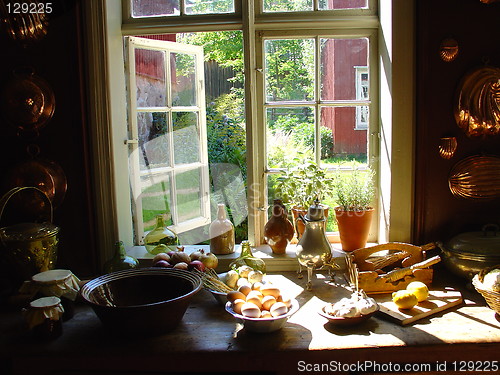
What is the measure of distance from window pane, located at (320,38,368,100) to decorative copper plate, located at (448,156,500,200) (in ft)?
1.99

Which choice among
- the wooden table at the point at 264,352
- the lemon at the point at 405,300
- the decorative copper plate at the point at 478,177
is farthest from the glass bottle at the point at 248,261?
the decorative copper plate at the point at 478,177

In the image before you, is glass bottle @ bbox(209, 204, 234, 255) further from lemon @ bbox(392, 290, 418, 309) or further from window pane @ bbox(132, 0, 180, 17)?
window pane @ bbox(132, 0, 180, 17)

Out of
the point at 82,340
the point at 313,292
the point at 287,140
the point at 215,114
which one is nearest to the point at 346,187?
the point at 287,140

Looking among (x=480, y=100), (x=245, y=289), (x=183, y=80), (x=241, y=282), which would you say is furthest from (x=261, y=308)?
(x=183, y=80)

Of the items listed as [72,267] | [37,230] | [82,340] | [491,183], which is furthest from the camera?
[72,267]

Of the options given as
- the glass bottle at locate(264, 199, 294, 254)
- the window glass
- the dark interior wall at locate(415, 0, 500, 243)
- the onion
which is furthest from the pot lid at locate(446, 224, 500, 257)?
the window glass

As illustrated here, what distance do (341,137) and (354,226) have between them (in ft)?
1.52

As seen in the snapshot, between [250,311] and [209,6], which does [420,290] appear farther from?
[209,6]

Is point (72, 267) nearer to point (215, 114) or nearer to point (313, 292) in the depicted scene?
point (313, 292)

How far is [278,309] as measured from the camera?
171 cm

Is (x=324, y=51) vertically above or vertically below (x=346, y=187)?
above

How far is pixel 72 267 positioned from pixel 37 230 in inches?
14.6

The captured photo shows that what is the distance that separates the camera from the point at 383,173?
2.38 meters

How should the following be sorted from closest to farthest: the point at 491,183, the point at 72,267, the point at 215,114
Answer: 1. the point at 491,183
2. the point at 72,267
3. the point at 215,114
